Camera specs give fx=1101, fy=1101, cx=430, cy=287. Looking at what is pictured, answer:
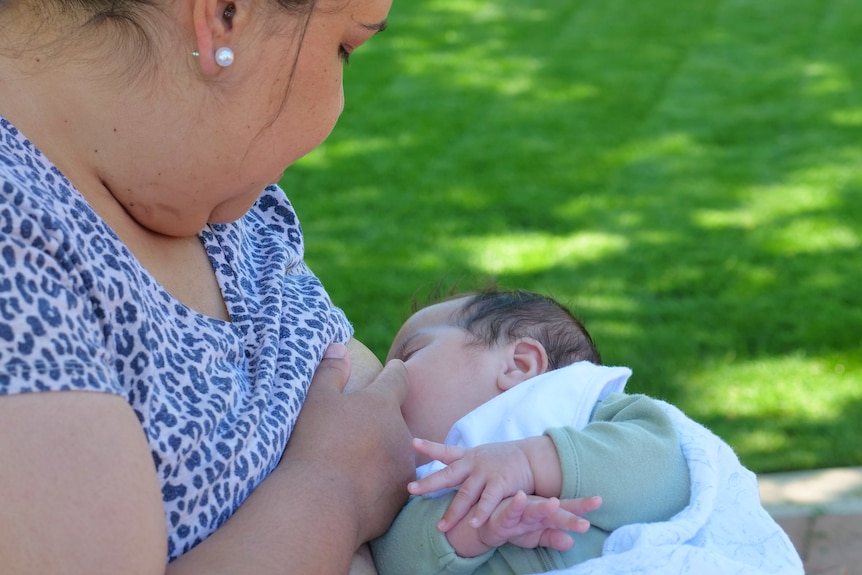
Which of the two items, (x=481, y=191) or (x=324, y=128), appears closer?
(x=324, y=128)

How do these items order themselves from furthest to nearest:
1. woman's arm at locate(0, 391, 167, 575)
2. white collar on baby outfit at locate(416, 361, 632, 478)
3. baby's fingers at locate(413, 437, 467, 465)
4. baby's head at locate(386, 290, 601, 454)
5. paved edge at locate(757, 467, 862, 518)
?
paved edge at locate(757, 467, 862, 518), baby's head at locate(386, 290, 601, 454), white collar on baby outfit at locate(416, 361, 632, 478), baby's fingers at locate(413, 437, 467, 465), woman's arm at locate(0, 391, 167, 575)

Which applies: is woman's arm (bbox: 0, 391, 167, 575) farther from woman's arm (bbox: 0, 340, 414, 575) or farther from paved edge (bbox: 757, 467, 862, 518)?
paved edge (bbox: 757, 467, 862, 518)

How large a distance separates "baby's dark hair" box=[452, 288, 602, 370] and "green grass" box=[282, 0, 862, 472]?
143cm

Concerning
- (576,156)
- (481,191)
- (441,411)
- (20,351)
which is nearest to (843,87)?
(576,156)

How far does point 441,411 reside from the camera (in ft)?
7.72

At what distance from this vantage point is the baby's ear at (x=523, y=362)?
2.38 m

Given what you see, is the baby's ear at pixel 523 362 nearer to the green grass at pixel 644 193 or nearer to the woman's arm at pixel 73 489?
the woman's arm at pixel 73 489

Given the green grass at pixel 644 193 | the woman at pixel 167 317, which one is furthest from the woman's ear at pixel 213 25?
the green grass at pixel 644 193

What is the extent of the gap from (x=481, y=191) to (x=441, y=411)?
360 centimetres

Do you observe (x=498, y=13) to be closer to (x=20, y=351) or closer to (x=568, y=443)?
Answer: (x=568, y=443)

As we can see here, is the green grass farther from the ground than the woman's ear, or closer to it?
closer to it

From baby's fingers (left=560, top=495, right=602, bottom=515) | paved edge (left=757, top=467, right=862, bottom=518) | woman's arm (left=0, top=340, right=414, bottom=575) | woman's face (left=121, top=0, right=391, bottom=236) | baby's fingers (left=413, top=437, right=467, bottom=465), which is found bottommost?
paved edge (left=757, top=467, right=862, bottom=518)

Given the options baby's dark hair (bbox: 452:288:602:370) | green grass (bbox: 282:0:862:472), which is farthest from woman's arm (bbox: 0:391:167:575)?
green grass (bbox: 282:0:862:472)

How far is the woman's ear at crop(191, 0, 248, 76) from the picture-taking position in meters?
1.67
